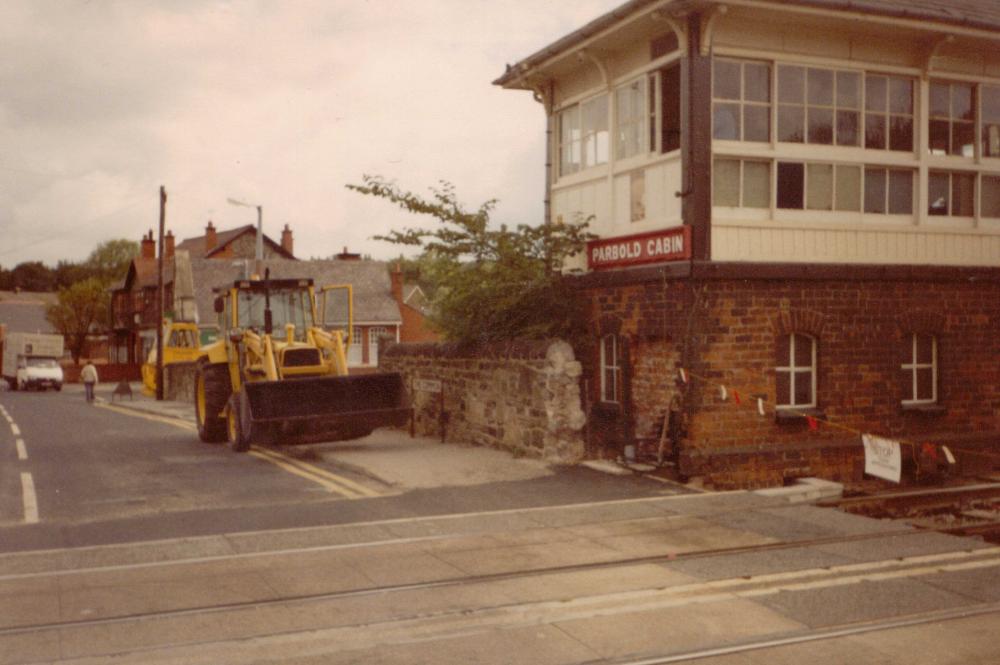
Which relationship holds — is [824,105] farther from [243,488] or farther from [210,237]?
[210,237]

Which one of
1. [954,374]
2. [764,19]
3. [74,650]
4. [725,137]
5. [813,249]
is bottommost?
[74,650]

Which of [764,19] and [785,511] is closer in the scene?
[785,511]

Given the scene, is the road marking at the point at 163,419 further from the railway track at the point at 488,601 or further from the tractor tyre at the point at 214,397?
the railway track at the point at 488,601

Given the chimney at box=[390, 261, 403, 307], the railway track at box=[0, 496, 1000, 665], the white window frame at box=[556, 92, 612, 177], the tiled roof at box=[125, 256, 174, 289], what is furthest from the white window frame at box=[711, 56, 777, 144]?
the tiled roof at box=[125, 256, 174, 289]

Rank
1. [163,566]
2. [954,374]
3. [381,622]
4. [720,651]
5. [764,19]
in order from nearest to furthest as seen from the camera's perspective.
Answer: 1. [720,651]
2. [381,622]
3. [163,566]
4. [764,19]
5. [954,374]

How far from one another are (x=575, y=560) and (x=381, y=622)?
2.36 metres

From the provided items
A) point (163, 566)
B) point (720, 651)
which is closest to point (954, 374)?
point (720, 651)

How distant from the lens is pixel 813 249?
14.7 metres

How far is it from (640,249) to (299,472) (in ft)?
19.1

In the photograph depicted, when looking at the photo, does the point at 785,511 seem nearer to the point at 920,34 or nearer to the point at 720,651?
the point at 720,651

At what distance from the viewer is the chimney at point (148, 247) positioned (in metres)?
71.1

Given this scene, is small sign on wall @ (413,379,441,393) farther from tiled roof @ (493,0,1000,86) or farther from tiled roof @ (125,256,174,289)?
tiled roof @ (125,256,174,289)

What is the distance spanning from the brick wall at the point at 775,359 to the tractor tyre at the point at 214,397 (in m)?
6.89

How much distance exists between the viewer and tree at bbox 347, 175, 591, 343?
16219 mm
